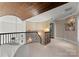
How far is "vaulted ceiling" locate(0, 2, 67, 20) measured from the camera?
3.08m

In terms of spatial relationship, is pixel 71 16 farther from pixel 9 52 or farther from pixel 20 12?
pixel 9 52

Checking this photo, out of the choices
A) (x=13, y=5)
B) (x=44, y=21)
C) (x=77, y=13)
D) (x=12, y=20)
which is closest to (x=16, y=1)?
(x=13, y=5)

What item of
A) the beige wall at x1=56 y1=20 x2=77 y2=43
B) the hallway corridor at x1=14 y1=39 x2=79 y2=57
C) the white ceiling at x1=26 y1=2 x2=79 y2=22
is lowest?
the hallway corridor at x1=14 y1=39 x2=79 y2=57

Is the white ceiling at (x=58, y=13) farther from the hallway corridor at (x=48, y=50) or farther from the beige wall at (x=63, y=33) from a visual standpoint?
the hallway corridor at (x=48, y=50)

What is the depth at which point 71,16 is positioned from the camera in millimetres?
3047

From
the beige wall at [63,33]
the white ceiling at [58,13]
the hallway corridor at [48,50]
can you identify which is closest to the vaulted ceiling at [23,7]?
the white ceiling at [58,13]

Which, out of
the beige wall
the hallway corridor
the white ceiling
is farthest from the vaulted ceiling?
the hallway corridor

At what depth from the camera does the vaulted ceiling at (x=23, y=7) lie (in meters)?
3.08

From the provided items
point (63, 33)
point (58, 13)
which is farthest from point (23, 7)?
point (63, 33)

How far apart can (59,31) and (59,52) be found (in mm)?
343

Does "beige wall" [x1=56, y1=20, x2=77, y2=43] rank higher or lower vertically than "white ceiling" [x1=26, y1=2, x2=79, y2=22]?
lower

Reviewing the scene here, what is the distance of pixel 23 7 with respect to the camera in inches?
121

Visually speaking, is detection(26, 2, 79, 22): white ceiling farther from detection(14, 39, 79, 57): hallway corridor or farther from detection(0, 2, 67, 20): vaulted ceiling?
detection(14, 39, 79, 57): hallway corridor

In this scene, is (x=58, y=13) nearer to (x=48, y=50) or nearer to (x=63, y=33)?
(x=63, y=33)
